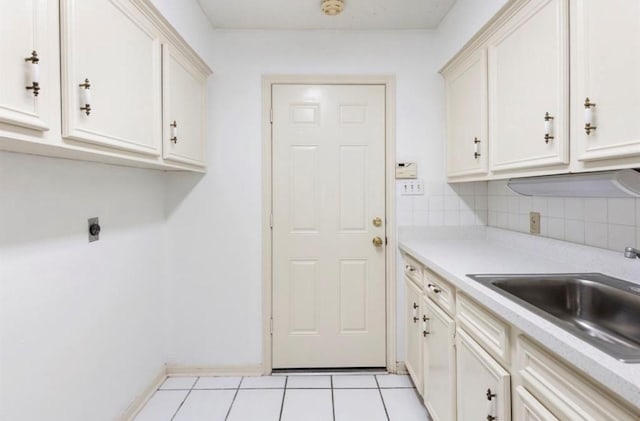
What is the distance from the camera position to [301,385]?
238cm

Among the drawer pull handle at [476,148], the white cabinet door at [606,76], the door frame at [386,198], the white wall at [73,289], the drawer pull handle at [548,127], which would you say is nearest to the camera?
the white cabinet door at [606,76]

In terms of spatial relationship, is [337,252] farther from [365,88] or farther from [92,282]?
[92,282]

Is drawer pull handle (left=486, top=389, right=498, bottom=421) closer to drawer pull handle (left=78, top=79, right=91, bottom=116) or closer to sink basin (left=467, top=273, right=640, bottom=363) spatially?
sink basin (left=467, top=273, right=640, bottom=363)

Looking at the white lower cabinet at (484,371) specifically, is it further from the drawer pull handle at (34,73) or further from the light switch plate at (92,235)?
the light switch plate at (92,235)

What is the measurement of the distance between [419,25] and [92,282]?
98.7 inches

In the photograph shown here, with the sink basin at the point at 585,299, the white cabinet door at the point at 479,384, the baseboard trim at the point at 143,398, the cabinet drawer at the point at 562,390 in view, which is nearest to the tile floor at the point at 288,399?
the baseboard trim at the point at 143,398

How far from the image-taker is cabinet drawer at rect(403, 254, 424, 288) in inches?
83.9

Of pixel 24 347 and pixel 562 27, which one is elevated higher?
pixel 562 27

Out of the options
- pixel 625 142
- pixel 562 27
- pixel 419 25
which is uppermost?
pixel 419 25

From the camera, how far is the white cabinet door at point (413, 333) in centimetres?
212

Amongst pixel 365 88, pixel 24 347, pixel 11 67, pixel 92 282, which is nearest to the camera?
pixel 11 67

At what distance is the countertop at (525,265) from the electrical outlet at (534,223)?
54 millimetres

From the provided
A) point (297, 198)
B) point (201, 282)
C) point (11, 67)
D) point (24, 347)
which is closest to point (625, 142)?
point (11, 67)

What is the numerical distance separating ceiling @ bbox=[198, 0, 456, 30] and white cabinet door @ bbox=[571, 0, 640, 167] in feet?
3.89
